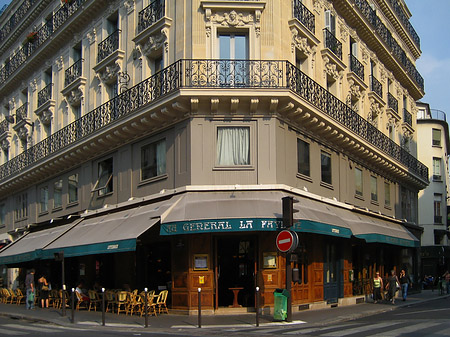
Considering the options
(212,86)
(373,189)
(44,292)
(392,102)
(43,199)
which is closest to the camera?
(212,86)

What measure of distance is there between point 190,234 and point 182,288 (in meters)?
1.80

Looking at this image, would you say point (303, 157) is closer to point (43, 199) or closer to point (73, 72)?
point (73, 72)

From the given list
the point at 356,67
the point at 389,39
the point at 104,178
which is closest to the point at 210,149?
the point at 104,178

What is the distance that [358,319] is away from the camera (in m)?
17.8

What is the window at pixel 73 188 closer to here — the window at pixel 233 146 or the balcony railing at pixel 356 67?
the window at pixel 233 146

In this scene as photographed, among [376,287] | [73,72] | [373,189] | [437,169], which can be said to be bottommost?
[376,287]

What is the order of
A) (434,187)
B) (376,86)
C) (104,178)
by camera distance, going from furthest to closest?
(434,187) → (376,86) → (104,178)

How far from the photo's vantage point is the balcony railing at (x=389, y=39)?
2840 centimetres

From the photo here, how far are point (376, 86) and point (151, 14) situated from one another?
13.9 meters

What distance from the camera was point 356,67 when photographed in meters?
26.8

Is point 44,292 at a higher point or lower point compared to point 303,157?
lower

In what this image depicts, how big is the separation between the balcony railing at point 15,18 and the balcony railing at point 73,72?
6.69 m

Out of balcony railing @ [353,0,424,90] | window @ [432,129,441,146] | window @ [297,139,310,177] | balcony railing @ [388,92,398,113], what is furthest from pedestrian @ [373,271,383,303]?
window @ [432,129,441,146]

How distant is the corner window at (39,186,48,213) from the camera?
28805 millimetres
